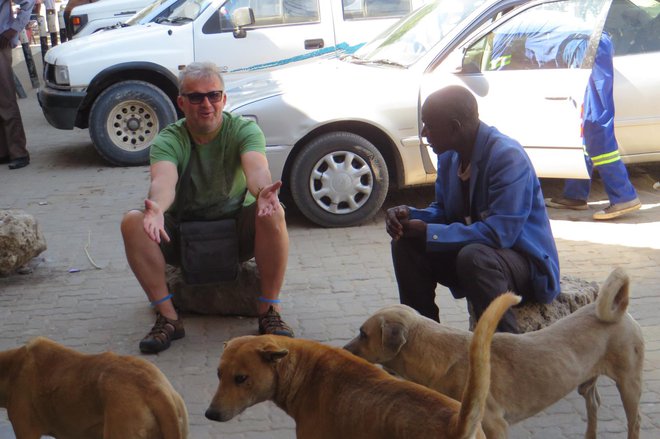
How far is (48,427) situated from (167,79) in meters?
7.52

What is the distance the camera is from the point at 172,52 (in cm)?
1077

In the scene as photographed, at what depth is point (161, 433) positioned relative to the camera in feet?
11.9

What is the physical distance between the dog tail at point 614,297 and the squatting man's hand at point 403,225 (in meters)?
0.97

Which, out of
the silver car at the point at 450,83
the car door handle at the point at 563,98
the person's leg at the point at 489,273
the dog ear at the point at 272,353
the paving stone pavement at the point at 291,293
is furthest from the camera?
the silver car at the point at 450,83

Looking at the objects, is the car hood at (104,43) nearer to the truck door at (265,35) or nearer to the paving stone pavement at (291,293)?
the truck door at (265,35)

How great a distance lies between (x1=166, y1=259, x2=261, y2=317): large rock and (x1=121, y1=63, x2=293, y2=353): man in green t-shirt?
0.69 feet

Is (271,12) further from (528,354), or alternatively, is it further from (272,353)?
(272,353)

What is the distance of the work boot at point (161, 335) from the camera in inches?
213

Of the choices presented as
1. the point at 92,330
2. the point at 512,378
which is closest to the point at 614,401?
the point at 512,378

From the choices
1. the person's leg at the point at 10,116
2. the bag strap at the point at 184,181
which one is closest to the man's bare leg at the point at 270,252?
the bag strap at the point at 184,181

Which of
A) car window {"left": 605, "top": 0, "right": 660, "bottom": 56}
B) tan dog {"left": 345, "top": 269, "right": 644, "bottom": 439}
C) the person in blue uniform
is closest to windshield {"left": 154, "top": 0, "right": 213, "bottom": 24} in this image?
car window {"left": 605, "top": 0, "right": 660, "bottom": 56}

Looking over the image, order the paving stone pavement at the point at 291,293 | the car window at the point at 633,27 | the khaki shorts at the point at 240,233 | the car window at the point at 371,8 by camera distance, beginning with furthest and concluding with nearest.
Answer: the car window at the point at 371,8 → the car window at the point at 633,27 → the khaki shorts at the point at 240,233 → the paving stone pavement at the point at 291,293

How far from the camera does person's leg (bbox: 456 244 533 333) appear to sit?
4.40m

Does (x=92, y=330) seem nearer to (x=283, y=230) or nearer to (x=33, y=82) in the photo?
(x=283, y=230)
